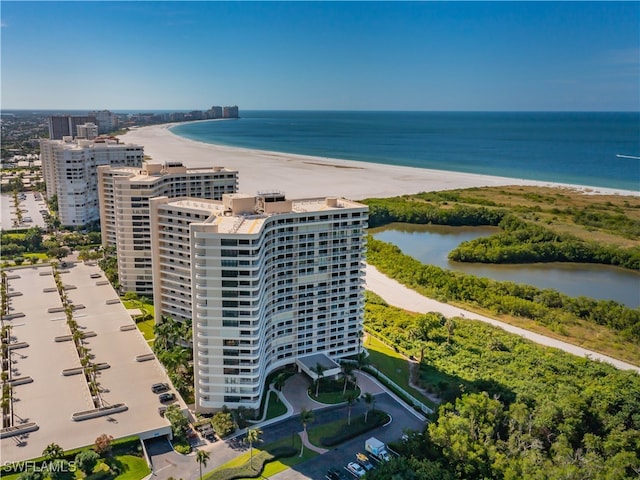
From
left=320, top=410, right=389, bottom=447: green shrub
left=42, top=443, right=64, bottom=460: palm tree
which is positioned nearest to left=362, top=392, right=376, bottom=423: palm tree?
left=320, top=410, right=389, bottom=447: green shrub

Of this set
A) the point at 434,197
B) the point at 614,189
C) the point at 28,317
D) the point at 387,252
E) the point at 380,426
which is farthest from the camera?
the point at 614,189

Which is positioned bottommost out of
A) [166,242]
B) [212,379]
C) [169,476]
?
[169,476]

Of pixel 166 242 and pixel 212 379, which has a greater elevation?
pixel 166 242

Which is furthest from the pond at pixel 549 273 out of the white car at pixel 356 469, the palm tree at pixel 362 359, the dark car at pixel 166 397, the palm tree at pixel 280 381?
the dark car at pixel 166 397

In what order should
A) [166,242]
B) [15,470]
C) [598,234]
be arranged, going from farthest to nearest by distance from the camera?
[598,234], [166,242], [15,470]

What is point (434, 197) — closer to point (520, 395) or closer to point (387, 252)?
point (387, 252)

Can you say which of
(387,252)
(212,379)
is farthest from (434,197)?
(212,379)

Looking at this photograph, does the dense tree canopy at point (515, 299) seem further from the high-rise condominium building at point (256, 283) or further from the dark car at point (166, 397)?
the dark car at point (166, 397)
